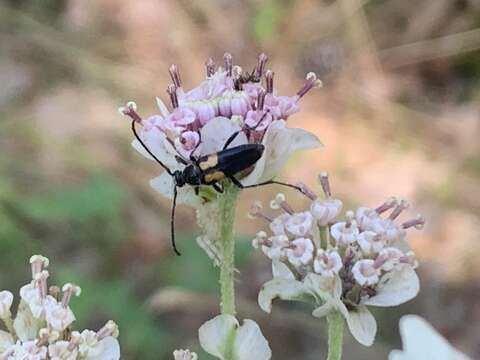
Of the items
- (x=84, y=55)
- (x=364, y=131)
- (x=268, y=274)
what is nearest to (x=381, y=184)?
(x=364, y=131)

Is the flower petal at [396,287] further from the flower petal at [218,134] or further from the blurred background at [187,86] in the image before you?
the blurred background at [187,86]

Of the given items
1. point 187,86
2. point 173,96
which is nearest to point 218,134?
point 173,96

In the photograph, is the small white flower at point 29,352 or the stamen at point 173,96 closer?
the small white flower at point 29,352

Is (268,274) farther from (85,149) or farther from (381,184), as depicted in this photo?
(85,149)

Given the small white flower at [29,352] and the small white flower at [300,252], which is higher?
the small white flower at [29,352]

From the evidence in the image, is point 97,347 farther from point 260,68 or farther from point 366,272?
point 260,68

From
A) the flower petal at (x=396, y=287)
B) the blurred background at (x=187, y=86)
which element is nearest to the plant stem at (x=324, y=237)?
the flower petal at (x=396, y=287)

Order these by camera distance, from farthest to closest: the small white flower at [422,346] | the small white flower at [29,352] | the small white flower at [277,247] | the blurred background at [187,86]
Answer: the blurred background at [187,86] < the small white flower at [422,346] < the small white flower at [277,247] < the small white flower at [29,352]

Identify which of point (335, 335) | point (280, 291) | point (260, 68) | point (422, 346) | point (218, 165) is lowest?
point (422, 346)
